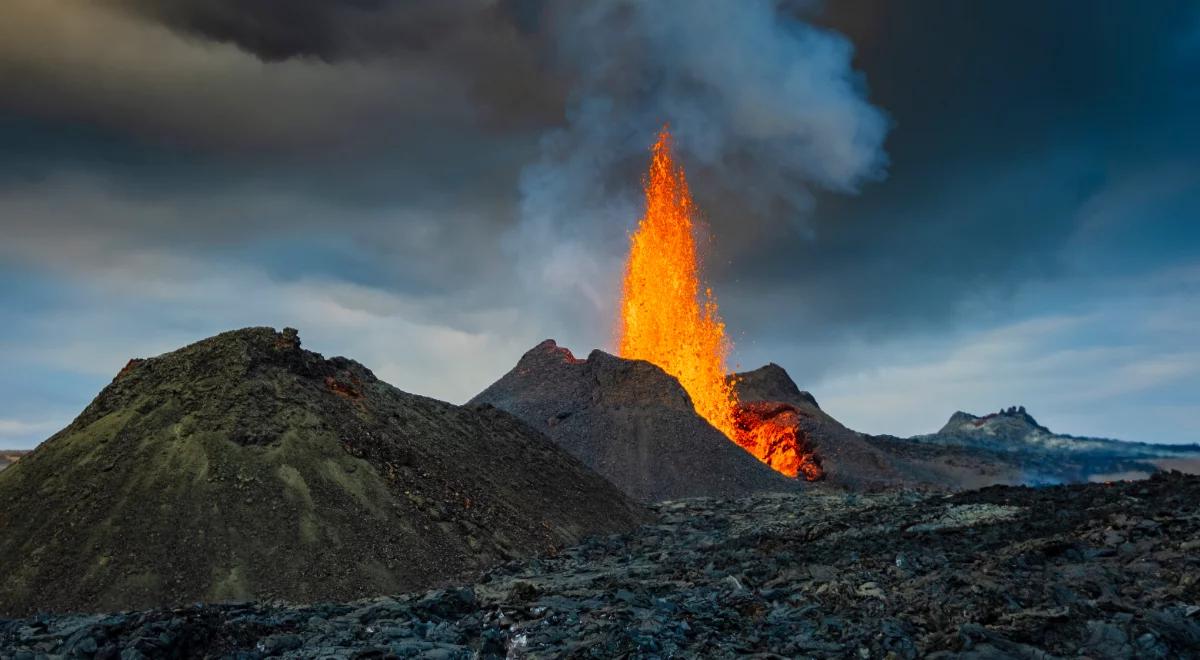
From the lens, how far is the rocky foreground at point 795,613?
998 cm

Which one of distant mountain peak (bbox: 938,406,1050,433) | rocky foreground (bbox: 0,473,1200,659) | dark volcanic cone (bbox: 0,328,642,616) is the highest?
distant mountain peak (bbox: 938,406,1050,433)

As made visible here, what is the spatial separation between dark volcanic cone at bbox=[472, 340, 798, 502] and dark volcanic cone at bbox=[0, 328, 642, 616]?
1396 cm

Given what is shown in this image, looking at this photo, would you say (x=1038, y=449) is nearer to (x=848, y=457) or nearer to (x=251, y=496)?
(x=848, y=457)

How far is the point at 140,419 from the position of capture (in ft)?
73.0

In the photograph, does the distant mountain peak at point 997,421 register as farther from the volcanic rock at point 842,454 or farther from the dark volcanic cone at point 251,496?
the dark volcanic cone at point 251,496

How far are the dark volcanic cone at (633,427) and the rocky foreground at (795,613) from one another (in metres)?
23.2

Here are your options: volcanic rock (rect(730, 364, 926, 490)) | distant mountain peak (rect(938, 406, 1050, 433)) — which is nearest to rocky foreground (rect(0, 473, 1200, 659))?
volcanic rock (rect(730, 364, 926, 490))

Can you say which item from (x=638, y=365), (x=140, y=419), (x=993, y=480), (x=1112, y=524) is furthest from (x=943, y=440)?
(x=140, y=419)

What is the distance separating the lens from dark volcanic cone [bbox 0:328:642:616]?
17484 millimetres

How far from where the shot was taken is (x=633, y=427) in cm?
4644

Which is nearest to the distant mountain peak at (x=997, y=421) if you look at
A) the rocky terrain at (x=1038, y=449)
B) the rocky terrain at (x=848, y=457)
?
the rocky terrain at (x=1038, y=449)

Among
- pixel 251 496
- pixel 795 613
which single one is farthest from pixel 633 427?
pixel 795 613

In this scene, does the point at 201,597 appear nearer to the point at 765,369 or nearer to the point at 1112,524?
the point at 1112,524

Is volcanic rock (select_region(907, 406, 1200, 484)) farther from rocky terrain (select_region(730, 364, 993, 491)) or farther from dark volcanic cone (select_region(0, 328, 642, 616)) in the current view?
dark volcanic cone (select_region(0, 328, 642, 616))
